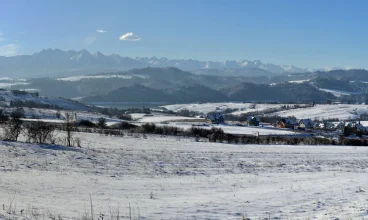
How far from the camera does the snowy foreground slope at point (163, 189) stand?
37.8 feet

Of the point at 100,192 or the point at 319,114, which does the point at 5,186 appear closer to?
the point at 100,192

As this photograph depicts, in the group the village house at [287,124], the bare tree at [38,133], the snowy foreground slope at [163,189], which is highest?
the bare tree at [38,133]

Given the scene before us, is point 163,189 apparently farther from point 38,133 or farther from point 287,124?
point 287,124

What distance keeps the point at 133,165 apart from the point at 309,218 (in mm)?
13753

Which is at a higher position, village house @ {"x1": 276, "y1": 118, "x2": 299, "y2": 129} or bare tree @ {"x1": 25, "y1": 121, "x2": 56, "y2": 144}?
bare tree @ {"x1": 25, "y1": 121, "x2": 56, "y2": 144}

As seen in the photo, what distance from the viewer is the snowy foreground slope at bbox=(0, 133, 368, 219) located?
37.8ft

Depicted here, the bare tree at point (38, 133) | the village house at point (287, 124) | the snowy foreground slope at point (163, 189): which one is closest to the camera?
the snowy foreground slope at point (163, 189)

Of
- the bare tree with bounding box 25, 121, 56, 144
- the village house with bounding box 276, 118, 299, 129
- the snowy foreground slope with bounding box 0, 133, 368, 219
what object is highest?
the bare tree with bounding box 25, 121, 56, 144

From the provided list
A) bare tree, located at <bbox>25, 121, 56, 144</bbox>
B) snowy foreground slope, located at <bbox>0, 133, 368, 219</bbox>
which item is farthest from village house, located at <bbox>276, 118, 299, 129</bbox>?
bare tree, located at <bbox>25, 121, 56, 144</bbox>

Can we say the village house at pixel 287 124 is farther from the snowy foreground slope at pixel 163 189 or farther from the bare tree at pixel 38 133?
the bare tree at pixel 38 133

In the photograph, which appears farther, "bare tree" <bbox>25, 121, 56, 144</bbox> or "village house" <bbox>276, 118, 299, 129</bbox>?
"village house" <bbox>276, 118, 299, 129</bbox>

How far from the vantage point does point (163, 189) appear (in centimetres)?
1588

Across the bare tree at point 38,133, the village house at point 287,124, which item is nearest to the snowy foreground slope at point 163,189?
the bare tree at point 38,133

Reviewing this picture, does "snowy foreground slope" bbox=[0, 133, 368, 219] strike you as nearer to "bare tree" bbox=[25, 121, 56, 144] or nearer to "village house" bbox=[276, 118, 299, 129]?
"bare tree" bbox=[25, 121, 56, 144]
